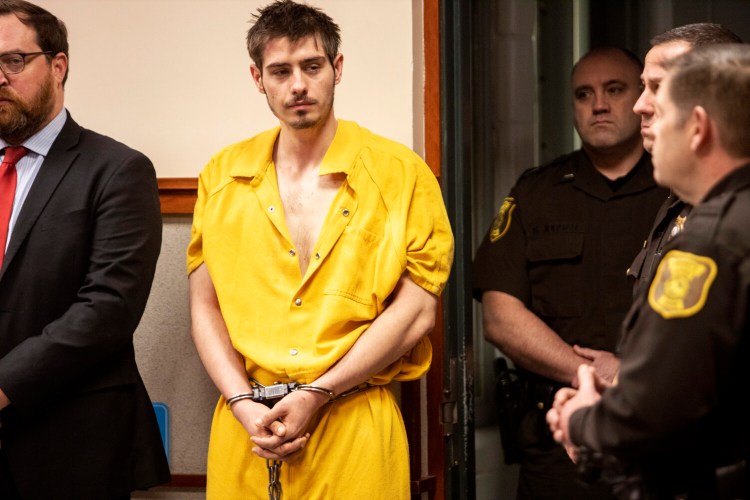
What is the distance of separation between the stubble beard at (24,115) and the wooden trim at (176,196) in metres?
0.55

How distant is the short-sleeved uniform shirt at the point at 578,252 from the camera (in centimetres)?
318

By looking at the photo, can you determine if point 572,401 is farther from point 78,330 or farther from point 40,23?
point 40,23

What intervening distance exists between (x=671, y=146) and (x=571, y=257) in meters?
1.63

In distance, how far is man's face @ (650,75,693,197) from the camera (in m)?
1.58

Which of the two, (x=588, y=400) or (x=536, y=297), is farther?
(x=536, y=297)

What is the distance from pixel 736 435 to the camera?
5.01 ft

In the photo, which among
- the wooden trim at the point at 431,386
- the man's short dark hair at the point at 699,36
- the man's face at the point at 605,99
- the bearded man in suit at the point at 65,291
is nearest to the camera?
the man's short dark hair at the point at 699,36

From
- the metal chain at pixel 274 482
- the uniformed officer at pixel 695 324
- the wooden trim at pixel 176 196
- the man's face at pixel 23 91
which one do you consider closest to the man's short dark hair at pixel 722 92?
the uniformed officer at pixel 695 324

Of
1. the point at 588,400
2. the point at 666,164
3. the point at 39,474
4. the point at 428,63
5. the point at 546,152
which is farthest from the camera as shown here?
the point at 546,152

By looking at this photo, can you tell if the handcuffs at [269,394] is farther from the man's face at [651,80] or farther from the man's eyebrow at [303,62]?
the man's face at [651,80]

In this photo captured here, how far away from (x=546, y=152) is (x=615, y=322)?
150 centimetres

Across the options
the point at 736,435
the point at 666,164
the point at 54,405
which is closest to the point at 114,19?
the point at 54,405

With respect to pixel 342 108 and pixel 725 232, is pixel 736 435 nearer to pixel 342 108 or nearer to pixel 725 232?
pixel 725 232

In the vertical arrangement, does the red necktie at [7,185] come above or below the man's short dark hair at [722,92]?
below
